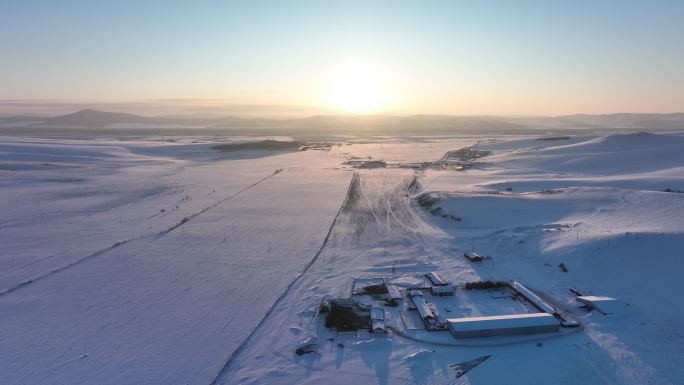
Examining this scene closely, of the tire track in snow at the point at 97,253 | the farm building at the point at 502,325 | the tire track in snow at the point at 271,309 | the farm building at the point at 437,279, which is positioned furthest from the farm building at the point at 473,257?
the tire track in snow at the point at 97,253

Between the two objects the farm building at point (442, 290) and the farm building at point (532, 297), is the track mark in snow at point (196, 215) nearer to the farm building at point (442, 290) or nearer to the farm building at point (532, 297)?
the farm building at point (442, 290)

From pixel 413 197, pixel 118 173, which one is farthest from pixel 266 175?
pixel 413 197

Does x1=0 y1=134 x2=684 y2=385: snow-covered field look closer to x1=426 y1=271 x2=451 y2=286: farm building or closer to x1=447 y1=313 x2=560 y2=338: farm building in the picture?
x1=447 y1=313 x2=560 y2=338: farm building

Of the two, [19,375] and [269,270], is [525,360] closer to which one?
[269,270]

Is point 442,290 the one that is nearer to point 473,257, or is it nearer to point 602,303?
point 473,257

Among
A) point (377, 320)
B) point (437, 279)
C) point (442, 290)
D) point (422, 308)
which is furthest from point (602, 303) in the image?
point (377, 320)

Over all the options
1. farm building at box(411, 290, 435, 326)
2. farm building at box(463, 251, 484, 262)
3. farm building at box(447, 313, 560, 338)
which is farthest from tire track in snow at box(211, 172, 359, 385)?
farm building at box(463, 251, 484, 262)
